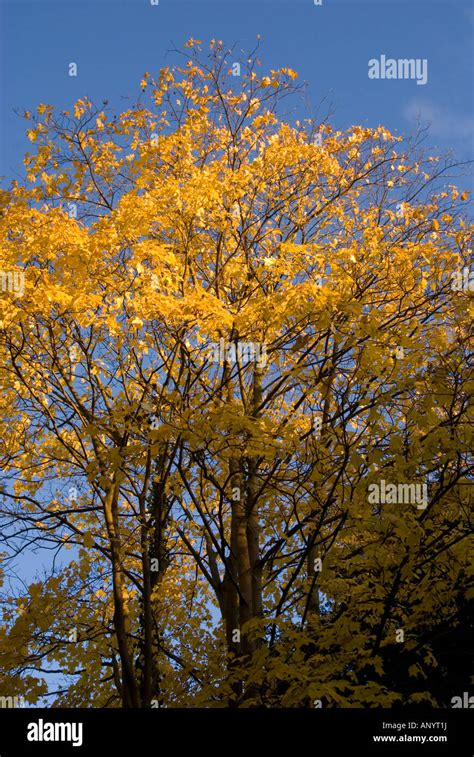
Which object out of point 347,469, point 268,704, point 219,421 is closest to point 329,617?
point 268,704

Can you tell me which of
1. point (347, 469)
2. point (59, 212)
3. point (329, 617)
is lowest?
point (329, 617)

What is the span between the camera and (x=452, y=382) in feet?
21.1

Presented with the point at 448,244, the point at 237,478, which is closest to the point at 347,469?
the point at 237,478

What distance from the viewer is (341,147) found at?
1020 centimetres

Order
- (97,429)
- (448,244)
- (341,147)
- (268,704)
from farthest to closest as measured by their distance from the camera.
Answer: (341,147) < (448,244) < (268,704) < (97,429)

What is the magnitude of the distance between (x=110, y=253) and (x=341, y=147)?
4176 millimetres

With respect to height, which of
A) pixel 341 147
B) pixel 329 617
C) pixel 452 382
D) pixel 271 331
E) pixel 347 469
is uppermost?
pixel 341 147

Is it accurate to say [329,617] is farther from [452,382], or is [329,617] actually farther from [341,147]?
[341,147]

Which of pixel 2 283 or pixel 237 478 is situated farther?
pixel 237 478

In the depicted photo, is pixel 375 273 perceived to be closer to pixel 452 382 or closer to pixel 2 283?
pixel 452 382

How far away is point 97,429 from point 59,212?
2.78m

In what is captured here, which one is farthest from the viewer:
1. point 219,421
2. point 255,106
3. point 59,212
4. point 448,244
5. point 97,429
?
point 255,106

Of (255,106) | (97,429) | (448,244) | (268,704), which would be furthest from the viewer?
(255,106)

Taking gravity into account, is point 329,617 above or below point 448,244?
below
